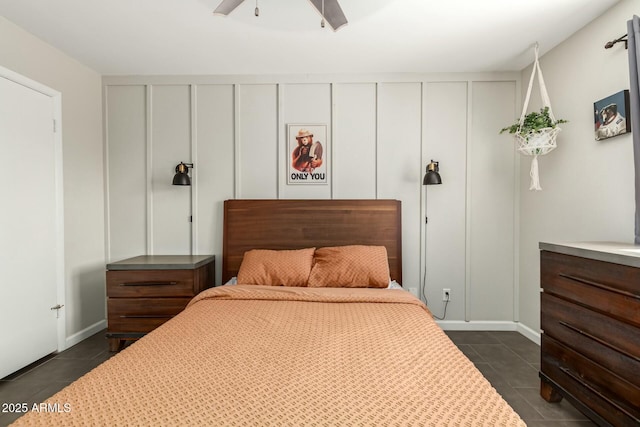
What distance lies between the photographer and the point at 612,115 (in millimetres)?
2031

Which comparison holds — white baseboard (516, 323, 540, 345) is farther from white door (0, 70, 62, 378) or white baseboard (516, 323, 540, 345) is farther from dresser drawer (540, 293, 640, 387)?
white door (0, 70, 62, 378)

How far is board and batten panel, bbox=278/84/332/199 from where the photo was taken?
124 inches

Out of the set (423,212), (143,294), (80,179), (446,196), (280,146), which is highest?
(280,146)

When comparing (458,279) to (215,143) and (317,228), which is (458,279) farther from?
(215,143)

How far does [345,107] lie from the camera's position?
10.3 feet

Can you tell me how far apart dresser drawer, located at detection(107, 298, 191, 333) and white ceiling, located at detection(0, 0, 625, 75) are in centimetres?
206

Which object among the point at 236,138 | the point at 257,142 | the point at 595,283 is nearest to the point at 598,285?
the point at 595,283

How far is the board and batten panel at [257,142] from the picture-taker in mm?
3158

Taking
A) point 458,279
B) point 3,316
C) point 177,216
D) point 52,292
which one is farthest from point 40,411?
point 458,279

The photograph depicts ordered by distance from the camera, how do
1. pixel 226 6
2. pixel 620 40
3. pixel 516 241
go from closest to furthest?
pixel 226 6 < pixel 620 40 < pixel 516 241

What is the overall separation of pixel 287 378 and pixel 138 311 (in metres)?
2.04

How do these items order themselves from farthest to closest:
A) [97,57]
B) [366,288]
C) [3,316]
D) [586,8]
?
[97,57] → [366,288] → [3,316] → [586,8]

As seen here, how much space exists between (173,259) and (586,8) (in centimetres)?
360

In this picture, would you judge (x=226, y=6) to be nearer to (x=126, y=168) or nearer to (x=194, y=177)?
(x=194, y=177)
